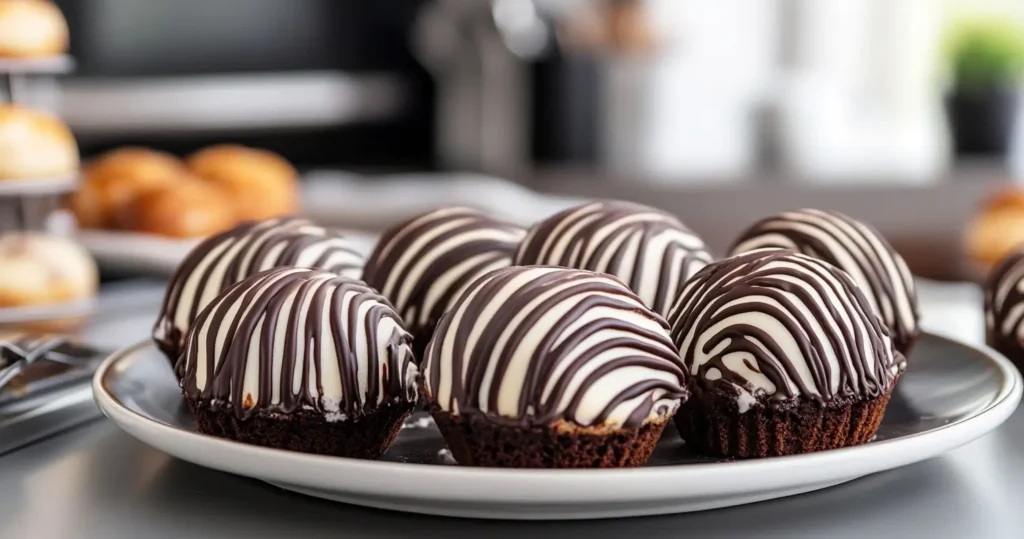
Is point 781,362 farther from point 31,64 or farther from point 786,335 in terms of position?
point 31,64

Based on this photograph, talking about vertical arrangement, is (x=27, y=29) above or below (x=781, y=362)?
above

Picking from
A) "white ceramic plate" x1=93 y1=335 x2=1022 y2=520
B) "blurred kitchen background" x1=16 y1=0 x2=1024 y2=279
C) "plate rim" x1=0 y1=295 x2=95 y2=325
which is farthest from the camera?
"blurred kitchen background" x1=16 y1=0 x2=1024 y2=279

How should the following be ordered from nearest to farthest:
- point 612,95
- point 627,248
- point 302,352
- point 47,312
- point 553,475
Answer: point 553,475 → point 302,352 → point 627,248 → point 47,312 → point 612,95

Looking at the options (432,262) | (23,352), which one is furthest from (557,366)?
(23,352)

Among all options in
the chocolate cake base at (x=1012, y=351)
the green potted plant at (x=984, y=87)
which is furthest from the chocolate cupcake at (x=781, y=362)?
the green potted plant at (x=984, y=87)

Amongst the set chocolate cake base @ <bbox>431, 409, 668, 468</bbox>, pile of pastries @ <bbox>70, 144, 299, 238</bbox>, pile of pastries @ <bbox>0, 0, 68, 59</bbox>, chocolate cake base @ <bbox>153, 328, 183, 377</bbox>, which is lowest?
pile of pastries @ <bbox>70, 144, 299, 238</bbox>

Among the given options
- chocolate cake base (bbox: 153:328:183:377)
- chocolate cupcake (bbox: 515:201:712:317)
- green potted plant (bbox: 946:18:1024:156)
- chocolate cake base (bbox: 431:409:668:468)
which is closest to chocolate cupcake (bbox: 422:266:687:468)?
chocolate cake base (bbox: 431:409:668:468)

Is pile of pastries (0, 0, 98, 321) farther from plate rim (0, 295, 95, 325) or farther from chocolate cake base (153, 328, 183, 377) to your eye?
chocolate cake base (153, 328, 183, 377)

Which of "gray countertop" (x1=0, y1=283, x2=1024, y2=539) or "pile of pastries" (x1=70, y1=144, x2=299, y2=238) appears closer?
"gray countertop" (x1=0, y1=283, x2=1024, y2=539)
